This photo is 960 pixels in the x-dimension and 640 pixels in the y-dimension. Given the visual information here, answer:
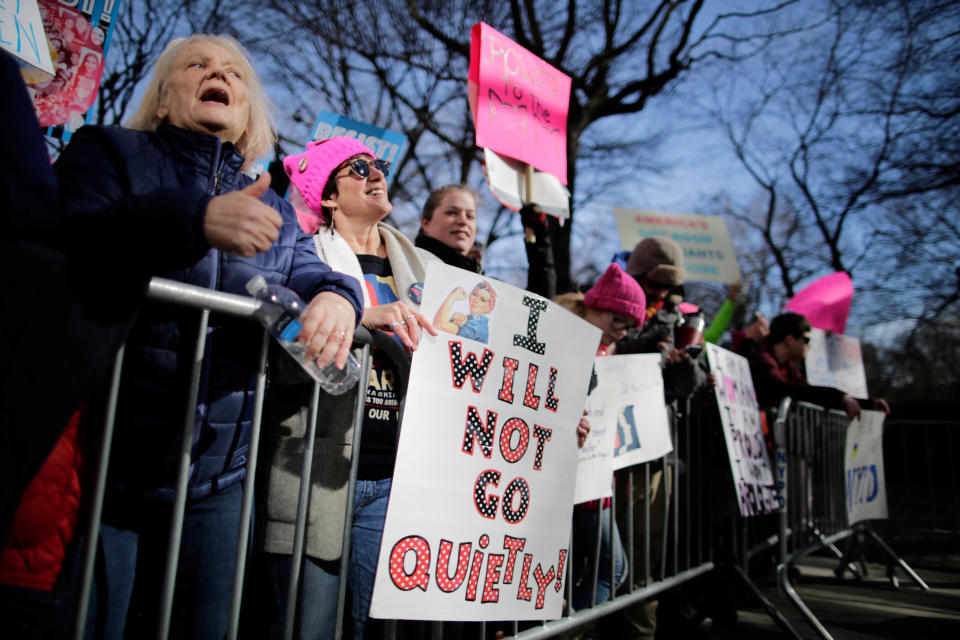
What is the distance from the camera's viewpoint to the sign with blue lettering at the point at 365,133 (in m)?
4.98

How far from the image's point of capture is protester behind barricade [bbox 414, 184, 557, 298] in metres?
3.15

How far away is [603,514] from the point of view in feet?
9.58

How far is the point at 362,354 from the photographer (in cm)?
179

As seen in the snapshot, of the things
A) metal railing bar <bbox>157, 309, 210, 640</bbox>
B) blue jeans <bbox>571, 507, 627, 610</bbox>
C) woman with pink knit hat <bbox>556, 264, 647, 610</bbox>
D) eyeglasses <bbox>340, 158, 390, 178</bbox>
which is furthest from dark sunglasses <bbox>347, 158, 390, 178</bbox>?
blue jeans <bbox>571, 507, 627, 610</bbox>

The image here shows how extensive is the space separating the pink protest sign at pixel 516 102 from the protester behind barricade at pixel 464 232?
34cm

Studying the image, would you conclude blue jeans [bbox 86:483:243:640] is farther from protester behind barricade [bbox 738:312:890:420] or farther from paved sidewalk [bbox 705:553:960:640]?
protester behind barricade [bbox 738:312:890:420]

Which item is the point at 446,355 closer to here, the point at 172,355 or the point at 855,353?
the point at 172,355

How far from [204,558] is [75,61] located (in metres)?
2.60

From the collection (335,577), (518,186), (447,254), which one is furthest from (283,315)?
(518,186)

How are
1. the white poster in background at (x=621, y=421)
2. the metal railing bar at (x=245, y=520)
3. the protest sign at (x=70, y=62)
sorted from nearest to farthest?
the metal railing bar at (x=245, y=520)
the white poster in background at (x=621, y=421)
the protest sign at (x=70, y=62)

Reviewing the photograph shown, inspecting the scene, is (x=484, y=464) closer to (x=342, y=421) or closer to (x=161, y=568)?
(x=342, y=421)

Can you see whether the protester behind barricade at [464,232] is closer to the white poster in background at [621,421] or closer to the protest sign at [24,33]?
the white poster in background at [621,421]

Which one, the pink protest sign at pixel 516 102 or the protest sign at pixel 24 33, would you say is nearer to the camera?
the protest sign at pixel 24 33

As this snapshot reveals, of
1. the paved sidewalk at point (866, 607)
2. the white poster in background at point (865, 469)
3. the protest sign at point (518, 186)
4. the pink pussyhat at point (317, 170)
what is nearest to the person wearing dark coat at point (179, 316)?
the pink pussyhat at point (317, 170)
